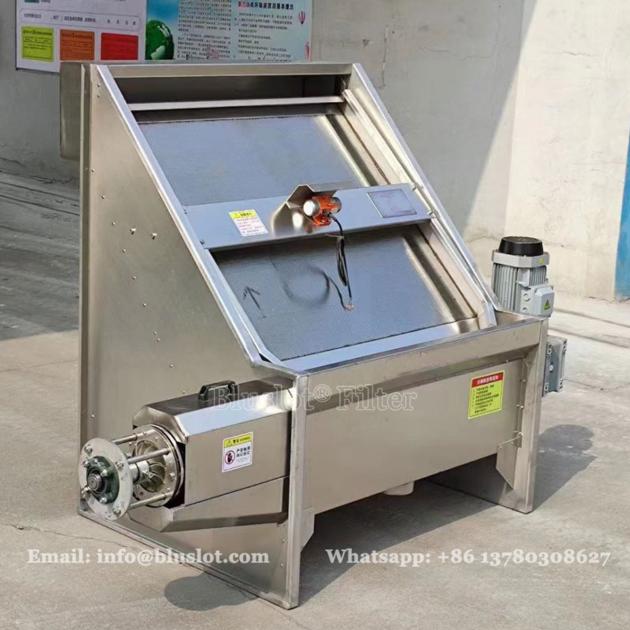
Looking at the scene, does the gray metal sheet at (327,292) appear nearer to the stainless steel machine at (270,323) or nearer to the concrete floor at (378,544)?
the stainless steel machine at (270,323)

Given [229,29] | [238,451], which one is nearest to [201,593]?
[238,451]

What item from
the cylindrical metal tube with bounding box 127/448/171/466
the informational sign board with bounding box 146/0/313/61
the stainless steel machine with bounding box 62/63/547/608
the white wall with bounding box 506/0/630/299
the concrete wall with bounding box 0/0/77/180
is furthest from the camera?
the concrete wall with bounding box 0/0/77/180

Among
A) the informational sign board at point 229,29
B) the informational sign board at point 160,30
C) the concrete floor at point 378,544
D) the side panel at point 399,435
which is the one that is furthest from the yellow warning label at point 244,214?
the informational sign board at point 229,29

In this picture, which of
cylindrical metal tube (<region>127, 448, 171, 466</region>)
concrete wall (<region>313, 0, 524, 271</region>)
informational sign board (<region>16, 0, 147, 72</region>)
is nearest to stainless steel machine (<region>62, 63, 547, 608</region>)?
cylindrical metal tube (<region>127, 448, 171, 466</region>)

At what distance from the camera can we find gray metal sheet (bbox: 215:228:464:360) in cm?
337

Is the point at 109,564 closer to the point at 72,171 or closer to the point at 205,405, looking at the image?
the point at 205,405

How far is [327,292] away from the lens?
353cm

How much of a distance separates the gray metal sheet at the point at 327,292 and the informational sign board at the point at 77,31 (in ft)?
17.9

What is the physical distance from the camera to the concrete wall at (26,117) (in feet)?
31.1

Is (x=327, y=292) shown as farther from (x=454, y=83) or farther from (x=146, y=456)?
(x=454, y=83)

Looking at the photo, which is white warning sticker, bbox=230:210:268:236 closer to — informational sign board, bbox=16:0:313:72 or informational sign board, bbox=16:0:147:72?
informational sign board, bbox=16:0:313:72

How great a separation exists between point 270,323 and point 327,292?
0.25 metres

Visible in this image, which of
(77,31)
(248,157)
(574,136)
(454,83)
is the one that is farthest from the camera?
(77,31)

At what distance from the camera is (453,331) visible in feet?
12.2
